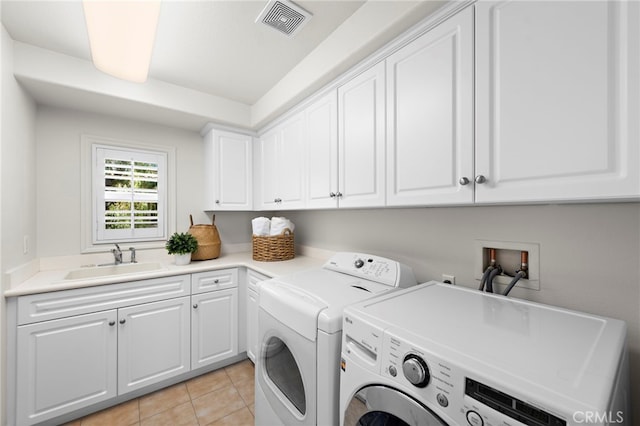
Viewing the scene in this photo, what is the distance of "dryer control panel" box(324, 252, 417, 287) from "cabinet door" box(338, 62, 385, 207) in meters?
0.34

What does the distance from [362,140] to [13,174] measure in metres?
2.14

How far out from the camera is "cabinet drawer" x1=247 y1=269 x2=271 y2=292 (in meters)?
2.09

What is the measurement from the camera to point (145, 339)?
6.30 feet

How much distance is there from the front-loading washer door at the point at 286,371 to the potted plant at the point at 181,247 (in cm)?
115

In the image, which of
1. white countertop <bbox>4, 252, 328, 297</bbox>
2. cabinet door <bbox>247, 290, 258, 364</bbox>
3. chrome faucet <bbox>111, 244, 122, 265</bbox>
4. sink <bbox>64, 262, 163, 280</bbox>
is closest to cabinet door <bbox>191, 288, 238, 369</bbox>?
cabinet door <bbox>247, 290, 258, 364</bbox>

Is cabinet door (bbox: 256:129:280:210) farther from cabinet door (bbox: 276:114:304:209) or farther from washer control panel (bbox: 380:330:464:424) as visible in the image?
washer control panel (bbox: 380:330:464:424)

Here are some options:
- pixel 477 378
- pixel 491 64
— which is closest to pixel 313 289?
pixel 477 378

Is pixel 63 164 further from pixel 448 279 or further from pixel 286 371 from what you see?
pixel 448 279

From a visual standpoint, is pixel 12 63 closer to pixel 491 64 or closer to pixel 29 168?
pixel 29 168

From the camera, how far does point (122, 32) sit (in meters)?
1.24

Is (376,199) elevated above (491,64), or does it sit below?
below

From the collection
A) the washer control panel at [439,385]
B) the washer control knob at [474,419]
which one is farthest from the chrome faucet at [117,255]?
the washer control knob at [474,419]

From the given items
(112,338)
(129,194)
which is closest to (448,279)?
(112,338)

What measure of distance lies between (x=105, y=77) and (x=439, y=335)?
2627 millimetres
